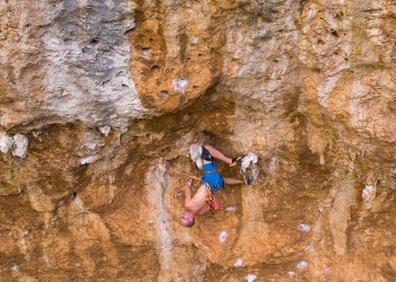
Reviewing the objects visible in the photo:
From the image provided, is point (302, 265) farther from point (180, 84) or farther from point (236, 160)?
point (180, 84)

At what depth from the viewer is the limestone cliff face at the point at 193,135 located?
3.71 meters

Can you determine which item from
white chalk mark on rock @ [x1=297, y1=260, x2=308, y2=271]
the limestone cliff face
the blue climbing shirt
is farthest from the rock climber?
white chalk mark on rock @ [x1=297, y1=260, x2=308, y2=271]

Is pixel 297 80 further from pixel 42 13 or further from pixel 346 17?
pixel 42 13

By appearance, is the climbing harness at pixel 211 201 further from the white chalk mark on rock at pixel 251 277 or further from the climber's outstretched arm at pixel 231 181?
the white chalk mark on rock at pixel 251 277

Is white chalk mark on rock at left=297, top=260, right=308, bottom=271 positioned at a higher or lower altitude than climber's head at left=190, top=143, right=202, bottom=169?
lower

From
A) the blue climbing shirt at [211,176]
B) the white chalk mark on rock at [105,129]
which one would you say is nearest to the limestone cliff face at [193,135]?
the white chalk mark on rock at [105,129]

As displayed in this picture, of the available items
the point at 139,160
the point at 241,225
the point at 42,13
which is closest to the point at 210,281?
the point at 241,225

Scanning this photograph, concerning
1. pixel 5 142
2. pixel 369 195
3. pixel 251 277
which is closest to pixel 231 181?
pixel 251 277

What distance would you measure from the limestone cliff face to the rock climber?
0.34 feet

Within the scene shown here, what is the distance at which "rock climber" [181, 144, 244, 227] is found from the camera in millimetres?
4848

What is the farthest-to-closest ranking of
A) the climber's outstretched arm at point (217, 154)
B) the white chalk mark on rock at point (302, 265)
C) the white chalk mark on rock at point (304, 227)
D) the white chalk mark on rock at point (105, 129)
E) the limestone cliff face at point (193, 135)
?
the white chalk mark on rock at point (302, 265) < the white chalk mark on rock at point (304, 227) < the climber's outstretched arm at point (217, 154) < the white chalk mark on rock at point (105, 129) < the limestone cliff face at point (193, 135)

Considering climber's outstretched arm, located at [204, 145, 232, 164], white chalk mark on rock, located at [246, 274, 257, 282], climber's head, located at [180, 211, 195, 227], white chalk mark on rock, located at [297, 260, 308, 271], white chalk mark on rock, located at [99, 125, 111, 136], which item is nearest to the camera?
white chalk mark on rock, located at [99, 125, 111, 136]

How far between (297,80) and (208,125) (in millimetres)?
948

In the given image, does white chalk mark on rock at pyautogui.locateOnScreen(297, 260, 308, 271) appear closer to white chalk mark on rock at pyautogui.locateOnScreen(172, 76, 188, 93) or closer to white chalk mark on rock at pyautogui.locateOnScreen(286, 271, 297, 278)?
white chalk mark on rock at pyautogui.locateOnScreen(286, 271, 297, 278)
